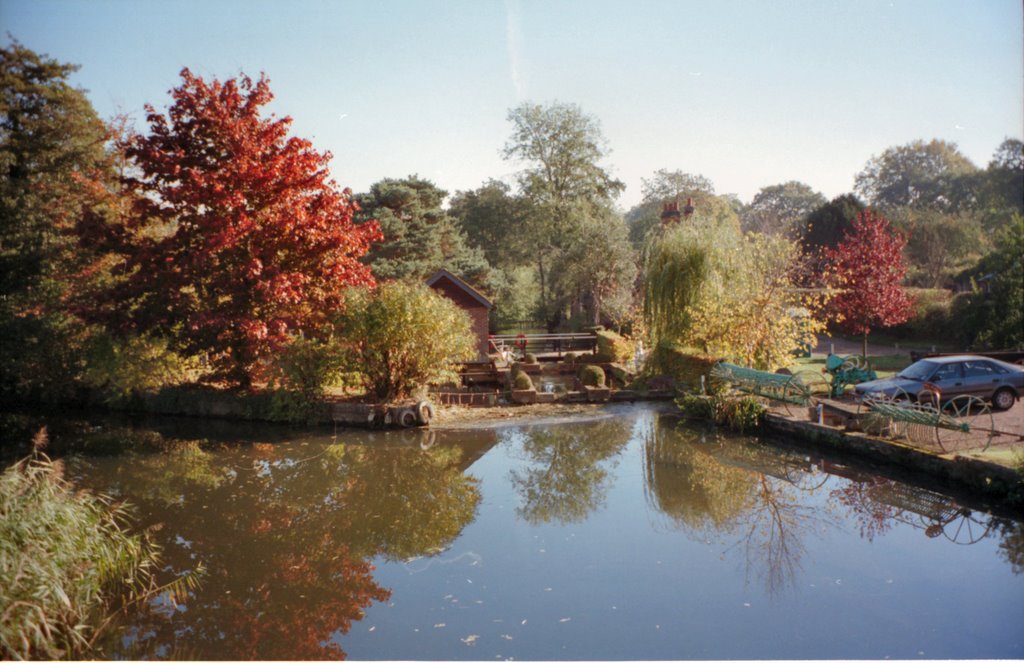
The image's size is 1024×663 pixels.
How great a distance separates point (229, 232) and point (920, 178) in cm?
4761

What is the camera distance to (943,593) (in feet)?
18.9

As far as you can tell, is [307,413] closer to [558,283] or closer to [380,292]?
[380,292]

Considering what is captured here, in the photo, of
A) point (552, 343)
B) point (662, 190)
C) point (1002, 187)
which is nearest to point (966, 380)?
point (552, 343)

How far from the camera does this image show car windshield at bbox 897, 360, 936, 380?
11.5m

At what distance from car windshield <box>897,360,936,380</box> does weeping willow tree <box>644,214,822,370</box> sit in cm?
206

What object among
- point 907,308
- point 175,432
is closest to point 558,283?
point 907,308

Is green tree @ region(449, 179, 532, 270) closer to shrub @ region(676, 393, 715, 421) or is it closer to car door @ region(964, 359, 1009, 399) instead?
shrub @ region(676, 393, 715, 421)

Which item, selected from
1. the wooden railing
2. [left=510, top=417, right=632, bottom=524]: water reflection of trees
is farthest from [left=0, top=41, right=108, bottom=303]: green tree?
the wooden railing

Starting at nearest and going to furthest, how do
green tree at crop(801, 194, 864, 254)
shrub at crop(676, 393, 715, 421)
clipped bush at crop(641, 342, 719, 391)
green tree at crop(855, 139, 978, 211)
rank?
shrub at crop(676, 393, 715, 421) → clipped bush at crop(641, 342, 719, 391) → green tree at crop(801, 194, 864, 254) → green tree at crop(855, 139, 978, 211)

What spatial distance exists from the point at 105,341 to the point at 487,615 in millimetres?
13196

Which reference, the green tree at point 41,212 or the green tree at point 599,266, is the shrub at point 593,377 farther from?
the green tree at point 41,212

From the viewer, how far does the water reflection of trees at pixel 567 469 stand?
8.35 metres

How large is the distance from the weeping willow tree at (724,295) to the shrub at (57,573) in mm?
11636

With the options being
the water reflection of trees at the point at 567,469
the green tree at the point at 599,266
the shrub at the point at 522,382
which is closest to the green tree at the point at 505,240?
the green tree at the point at 599,266
